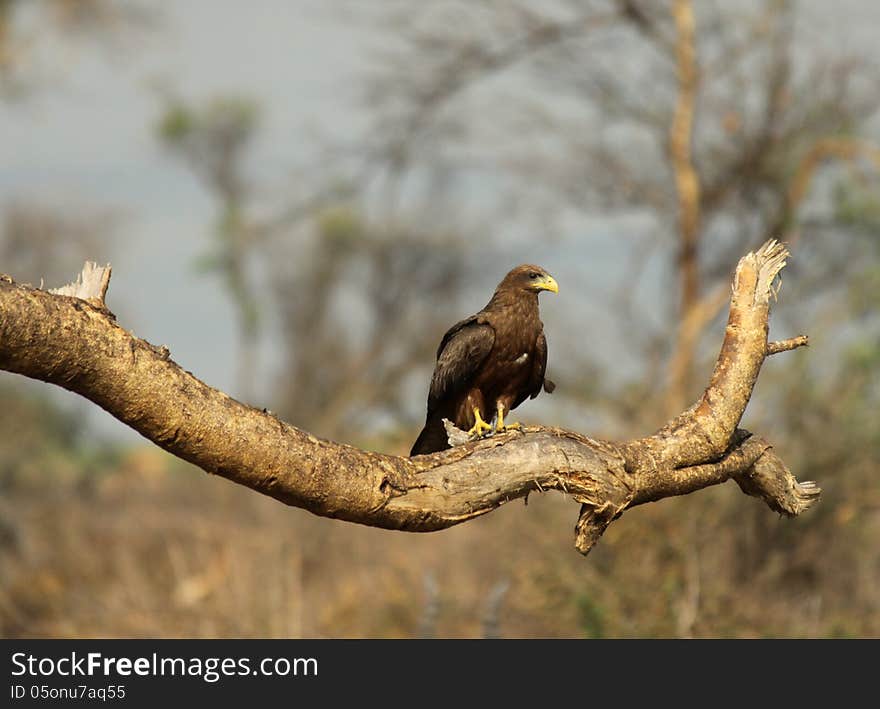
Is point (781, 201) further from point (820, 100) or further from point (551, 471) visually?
point (551, 471)

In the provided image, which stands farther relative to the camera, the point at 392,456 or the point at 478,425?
the point at 478,425

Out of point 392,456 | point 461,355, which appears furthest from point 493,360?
point 392,456

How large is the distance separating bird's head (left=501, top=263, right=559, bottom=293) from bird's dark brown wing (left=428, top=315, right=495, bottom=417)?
0.25m

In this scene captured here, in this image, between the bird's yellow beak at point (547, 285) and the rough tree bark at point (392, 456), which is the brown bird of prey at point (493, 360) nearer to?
the bird's yellow beak at point (547, 285)

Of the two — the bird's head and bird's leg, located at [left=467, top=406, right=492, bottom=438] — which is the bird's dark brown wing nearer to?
bird's leg, located at [left=467, top=406, right=492, bottom=438]

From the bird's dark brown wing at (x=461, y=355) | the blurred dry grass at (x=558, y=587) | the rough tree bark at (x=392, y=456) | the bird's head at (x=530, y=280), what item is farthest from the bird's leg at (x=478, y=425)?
the blurred dry grass at (x=558, y=587)

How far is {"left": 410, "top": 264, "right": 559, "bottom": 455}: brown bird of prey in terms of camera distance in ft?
18.0

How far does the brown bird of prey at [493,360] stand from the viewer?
18.0 ft

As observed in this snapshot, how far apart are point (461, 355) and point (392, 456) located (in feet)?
4.94

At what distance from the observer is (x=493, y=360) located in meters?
5.52

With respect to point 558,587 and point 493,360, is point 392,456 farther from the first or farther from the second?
point 558,587

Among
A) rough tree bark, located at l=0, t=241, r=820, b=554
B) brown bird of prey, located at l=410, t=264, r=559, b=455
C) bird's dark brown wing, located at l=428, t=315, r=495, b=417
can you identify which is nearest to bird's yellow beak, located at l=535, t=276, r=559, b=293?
brown bird of prey, located at l=410, t=264, r=559, b=455
